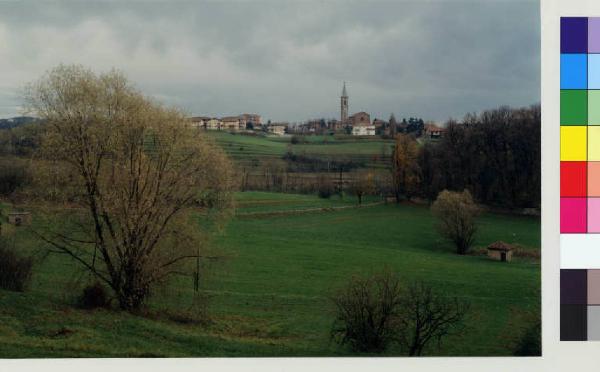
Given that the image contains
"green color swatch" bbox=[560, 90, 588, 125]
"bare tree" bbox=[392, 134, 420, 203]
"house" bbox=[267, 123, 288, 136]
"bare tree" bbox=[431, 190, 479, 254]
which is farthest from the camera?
"bare tree" bbox=[392, 134, 420, 203]

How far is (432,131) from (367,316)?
5426mm

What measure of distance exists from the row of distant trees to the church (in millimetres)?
984

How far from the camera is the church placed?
49.7 feet

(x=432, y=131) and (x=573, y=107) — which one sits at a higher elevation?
(x=573, y=107)

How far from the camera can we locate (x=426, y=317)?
13.7 m

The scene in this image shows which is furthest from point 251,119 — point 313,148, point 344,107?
point 344,107

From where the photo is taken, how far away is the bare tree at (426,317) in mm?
13469

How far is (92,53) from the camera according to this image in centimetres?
1408

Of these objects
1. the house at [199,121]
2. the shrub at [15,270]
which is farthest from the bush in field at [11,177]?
the house at [199,121]

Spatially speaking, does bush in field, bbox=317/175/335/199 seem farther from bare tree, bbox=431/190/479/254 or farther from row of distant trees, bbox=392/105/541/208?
bare tree, bbox=431/190/479/254

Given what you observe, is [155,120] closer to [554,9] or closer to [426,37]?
[426,37]

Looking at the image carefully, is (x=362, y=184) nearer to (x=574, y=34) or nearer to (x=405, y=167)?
(x=405, y=167)

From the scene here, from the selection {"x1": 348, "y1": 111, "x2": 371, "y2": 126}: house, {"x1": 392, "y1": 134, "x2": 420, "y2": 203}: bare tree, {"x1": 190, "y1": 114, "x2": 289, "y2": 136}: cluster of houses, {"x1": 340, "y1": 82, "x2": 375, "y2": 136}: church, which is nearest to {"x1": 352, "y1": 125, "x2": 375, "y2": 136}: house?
{"x1": 340, "y1": 82, "x2": 375, "y2": 136}: church

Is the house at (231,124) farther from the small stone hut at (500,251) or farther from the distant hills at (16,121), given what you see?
the small stone hut at (500,251)
